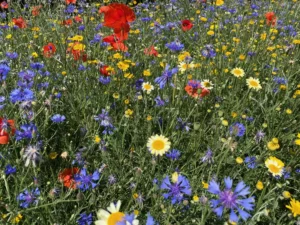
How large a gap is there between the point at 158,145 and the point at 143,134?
584mm

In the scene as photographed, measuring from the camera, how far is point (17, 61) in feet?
8.17

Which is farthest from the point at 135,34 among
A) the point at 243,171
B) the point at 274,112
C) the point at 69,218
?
the point at 69,218

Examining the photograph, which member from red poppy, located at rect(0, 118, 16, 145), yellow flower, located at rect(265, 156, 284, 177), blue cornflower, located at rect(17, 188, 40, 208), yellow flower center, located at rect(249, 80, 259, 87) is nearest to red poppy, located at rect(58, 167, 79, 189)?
blue cornflower, located at rect(17, 188, 40, 208)

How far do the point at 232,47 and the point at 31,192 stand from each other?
236 cm

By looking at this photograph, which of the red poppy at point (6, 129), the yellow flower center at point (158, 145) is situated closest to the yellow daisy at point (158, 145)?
the yellow flower center at point (158, 145)

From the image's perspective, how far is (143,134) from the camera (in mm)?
2041

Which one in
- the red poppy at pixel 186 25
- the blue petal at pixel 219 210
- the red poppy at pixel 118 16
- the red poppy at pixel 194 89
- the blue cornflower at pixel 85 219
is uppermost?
the red poppy at pixel 118 16

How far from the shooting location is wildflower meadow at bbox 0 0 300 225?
4.58 ft

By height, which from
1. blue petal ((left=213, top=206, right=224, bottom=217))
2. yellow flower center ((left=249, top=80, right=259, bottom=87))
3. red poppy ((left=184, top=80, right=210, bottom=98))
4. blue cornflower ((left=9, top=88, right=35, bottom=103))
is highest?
blue cornflower ((left=9, top=88, right=35, bottom=103))

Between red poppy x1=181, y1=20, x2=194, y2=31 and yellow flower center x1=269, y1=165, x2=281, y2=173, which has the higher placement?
red poppy x1=181, y1=20, x2=194, y2=31

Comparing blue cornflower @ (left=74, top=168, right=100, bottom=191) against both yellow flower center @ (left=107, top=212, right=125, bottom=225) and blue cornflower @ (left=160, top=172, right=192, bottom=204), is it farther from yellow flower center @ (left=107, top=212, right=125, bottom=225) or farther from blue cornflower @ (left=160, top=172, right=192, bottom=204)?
yellow flower center @ (left=107, top=212, right=125, bottom=225)

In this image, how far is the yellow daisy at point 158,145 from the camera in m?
1.42

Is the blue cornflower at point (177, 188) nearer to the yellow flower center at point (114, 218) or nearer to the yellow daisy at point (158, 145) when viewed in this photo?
the yellow daisy at point (158, 145)

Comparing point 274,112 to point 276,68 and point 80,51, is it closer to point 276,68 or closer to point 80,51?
point 276,68
